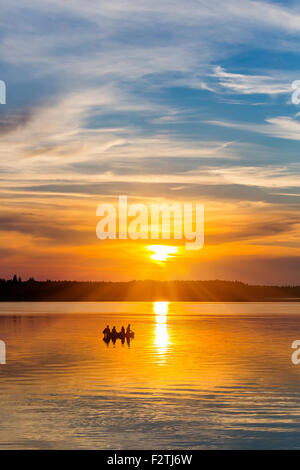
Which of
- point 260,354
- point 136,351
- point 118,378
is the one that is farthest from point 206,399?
point 136,351

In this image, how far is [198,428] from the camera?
2845cm

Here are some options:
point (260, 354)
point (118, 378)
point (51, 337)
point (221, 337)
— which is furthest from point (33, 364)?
point (221, 337)

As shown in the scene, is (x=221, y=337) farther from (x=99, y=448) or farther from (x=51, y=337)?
(x=99, y=448)

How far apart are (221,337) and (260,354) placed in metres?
24.6

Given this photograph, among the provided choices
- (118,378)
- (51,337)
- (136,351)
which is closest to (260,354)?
(136,351)

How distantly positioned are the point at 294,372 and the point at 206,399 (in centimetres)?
1453

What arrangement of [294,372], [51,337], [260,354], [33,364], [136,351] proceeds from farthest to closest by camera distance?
[51,337] → [136,351] → [260,354] → [33,364] → [294,372]

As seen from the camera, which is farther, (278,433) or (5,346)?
(5,346)

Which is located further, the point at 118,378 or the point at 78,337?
the point at 78,337

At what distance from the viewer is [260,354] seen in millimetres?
61500

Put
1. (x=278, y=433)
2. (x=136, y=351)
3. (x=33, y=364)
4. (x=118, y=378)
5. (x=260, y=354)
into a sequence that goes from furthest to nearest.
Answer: (x=136, y=351)
(x=260, y=354)
(x=33, y=364)
(x=118, y=378)
(x=278, y=433)
